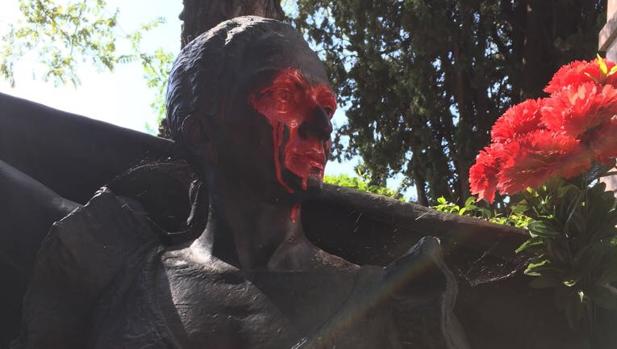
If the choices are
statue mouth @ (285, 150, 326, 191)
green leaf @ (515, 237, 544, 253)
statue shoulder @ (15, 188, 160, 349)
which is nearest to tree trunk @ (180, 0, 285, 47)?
statue shoulder @ (15, 188, 160, 349)

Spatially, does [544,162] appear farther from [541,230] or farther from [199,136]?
[199,136]

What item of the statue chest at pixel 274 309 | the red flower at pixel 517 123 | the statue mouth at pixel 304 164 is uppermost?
the red flower at pixel 517 123

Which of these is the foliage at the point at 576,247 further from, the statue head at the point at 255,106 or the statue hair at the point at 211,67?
the statue hair at the point at 211,67

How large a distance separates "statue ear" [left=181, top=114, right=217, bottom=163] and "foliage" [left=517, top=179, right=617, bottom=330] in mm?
932

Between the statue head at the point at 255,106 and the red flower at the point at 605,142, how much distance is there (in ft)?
2.78

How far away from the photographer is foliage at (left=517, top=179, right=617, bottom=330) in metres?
2.20

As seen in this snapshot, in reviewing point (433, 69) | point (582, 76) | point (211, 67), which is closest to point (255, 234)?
point (211, 67)

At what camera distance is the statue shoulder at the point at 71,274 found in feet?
6.66

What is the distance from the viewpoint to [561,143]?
2389mm

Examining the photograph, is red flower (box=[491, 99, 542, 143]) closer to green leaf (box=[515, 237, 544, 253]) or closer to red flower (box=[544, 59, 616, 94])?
red flower (box=[544, 59, 616, 94])

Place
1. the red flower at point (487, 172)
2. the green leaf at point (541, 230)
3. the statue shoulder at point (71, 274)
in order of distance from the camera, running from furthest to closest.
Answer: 1. the red flower at point (487, 172)
2. the green leaf at point (541, 230)
3. the statue shoulder at point (71, 274)

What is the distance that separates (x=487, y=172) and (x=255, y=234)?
2.87 feet

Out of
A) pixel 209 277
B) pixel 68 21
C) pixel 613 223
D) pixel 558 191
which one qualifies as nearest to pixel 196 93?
pixel 209 277

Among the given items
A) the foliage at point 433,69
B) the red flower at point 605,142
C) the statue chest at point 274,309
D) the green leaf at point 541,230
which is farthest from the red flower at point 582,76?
the foliage at point 433,69
